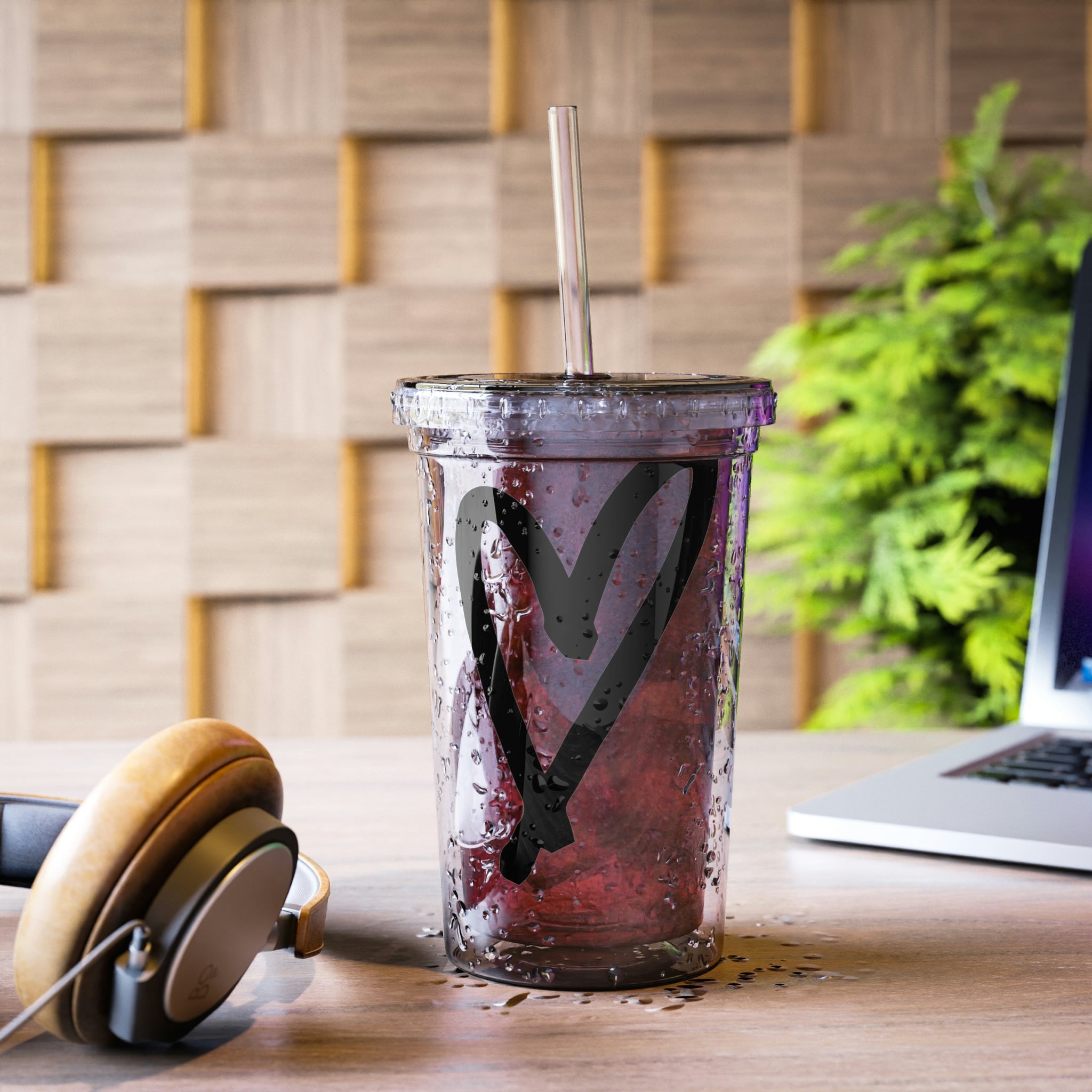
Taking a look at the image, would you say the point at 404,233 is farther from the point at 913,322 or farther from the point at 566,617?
the point at 566,617

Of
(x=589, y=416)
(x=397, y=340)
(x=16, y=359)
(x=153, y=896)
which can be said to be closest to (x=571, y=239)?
(x=589, y=416)

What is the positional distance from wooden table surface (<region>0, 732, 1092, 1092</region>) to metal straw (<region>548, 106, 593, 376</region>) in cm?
21

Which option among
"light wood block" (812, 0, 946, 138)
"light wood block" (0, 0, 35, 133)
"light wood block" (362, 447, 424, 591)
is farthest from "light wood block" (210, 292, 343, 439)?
"light wood block" (812, 0, 946, 138)

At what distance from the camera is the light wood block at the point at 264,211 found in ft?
7.53

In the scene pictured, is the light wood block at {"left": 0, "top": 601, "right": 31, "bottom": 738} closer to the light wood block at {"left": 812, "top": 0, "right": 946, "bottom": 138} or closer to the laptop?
the light wood block at {"left": 812, "top": 0, "right": 946, "bottom": 138}

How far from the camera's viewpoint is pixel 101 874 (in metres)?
0.31

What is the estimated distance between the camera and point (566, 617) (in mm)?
369

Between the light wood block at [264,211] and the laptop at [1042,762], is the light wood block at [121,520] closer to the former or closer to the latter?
the light wood block at [264,211]

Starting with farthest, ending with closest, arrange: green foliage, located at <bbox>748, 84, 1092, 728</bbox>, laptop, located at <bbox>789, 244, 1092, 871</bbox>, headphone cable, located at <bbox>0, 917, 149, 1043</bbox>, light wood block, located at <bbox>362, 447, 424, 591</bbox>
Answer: light wood block, located at <bbox>362, 447, 424, 591</bbox> < green foliage, located at <bbox>748, 84, 1092, 728</bbox> < laptop, located at <bbox>789, 244, 1092, 871</bbox> < headphone cable, located at <bbox>0, 917, 149, 1043</bbox>

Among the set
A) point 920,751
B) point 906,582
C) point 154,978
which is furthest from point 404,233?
point 154,978

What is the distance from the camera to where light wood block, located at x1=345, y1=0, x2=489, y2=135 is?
2.27 m

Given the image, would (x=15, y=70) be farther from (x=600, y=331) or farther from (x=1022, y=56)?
(x=1022, y=56)

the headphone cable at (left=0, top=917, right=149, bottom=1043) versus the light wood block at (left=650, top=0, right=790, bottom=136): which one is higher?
the light wood block at (left=650, top=0, right=790, bottom=136)

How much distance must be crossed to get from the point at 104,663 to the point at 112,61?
1.14 metres
